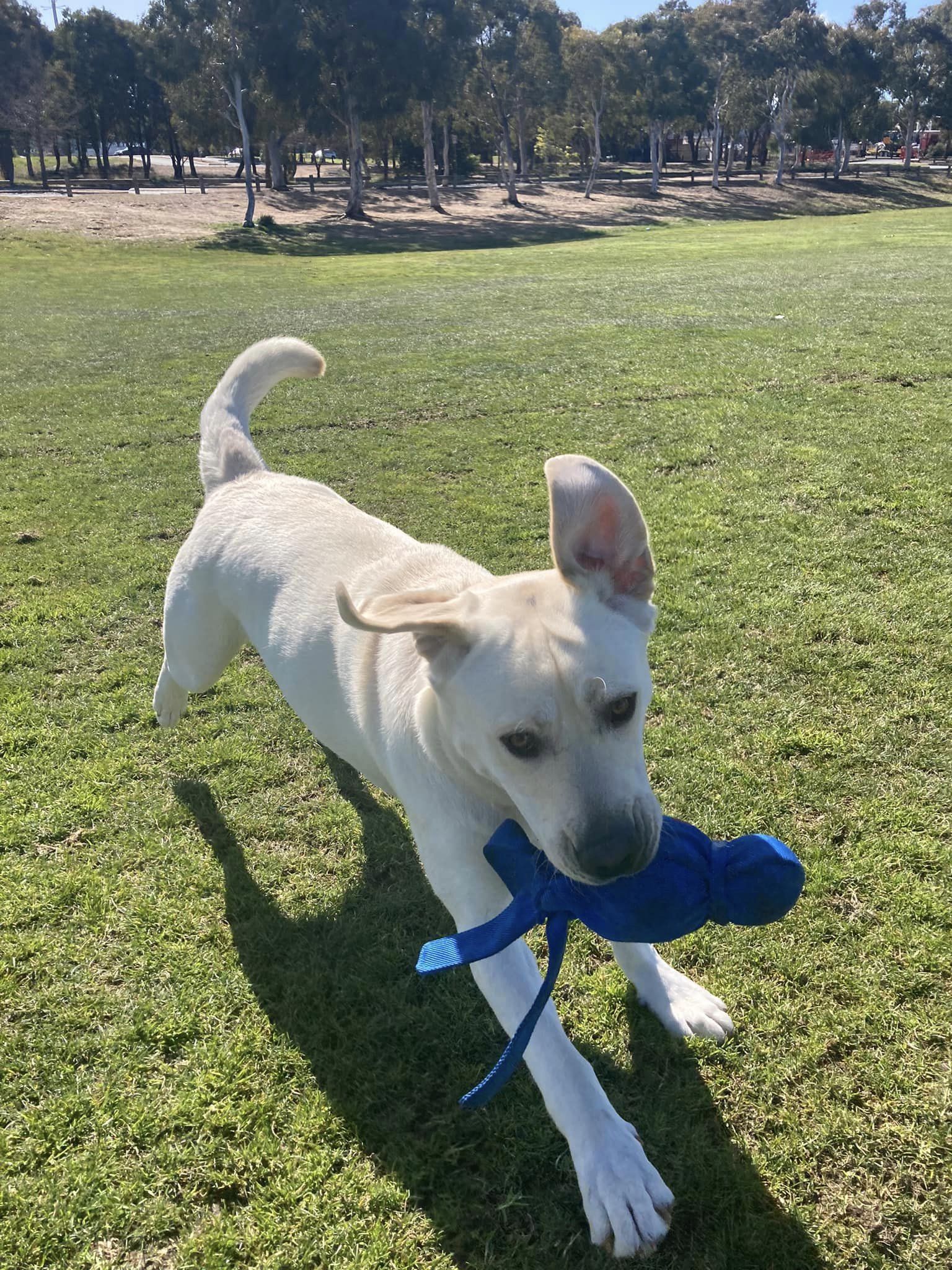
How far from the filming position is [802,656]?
15.9ft

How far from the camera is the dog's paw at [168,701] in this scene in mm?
4484

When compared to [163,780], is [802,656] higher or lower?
higher

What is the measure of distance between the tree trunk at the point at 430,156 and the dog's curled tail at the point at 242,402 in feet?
164

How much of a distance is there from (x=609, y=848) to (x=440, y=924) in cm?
154

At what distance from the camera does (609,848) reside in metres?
2.12

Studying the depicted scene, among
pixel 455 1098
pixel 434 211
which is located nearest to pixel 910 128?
pixel 434 211

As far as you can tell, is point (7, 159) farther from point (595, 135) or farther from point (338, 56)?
point (595, 135)

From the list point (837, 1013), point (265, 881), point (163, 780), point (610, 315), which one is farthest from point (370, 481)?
point (610, 315)

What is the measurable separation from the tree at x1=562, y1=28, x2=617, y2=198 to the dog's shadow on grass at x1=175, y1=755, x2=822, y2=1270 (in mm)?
60867

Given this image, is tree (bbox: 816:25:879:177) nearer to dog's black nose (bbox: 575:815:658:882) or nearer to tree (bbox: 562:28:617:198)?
tree (bbox: 562:28:617:198)

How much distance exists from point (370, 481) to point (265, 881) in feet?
17.1

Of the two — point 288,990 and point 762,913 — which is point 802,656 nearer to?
point 762,913

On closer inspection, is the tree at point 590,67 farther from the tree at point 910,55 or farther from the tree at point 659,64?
the tree at point 910,55

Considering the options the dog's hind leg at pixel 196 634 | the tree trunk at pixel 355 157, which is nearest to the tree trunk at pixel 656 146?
the tree trunk at pixel 355 157
